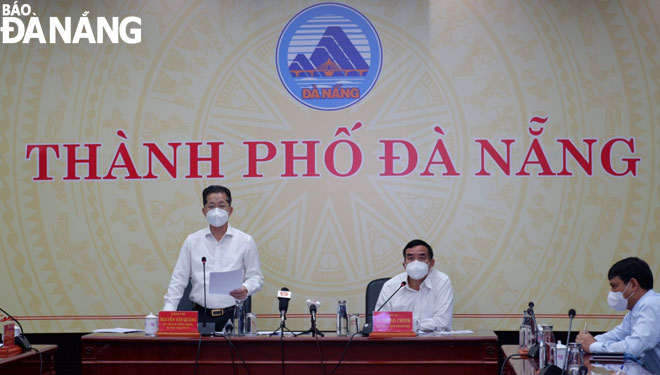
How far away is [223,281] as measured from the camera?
455cm

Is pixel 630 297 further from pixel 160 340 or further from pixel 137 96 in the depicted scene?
pixel 137 96

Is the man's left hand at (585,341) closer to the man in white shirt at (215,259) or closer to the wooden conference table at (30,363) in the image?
the man in white shirt at (215,259)

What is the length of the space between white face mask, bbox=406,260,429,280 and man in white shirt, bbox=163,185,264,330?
0.91 meters

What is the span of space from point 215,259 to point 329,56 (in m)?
1.72

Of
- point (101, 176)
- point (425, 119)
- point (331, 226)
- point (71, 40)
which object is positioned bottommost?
point (331, 226)

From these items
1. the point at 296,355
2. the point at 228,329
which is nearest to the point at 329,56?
the point at 228,329

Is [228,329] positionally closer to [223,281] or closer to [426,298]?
[223,281]

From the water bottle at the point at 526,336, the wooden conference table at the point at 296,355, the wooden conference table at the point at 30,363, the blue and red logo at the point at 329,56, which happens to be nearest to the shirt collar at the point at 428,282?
the wooden conference table at the point at 296,355

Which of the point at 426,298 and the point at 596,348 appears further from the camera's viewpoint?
the point at 426,298

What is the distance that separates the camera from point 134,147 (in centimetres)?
582

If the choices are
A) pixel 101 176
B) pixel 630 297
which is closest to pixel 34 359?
pixel 101 176

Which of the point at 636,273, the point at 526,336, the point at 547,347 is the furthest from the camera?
the point at 636,273

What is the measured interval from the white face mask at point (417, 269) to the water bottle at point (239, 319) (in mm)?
1053

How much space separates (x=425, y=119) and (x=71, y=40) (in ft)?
8.52
